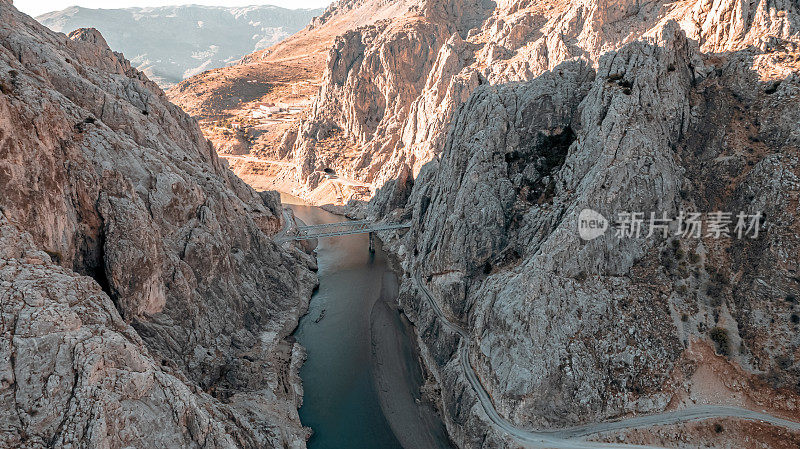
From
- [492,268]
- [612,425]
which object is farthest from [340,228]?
[612,425]

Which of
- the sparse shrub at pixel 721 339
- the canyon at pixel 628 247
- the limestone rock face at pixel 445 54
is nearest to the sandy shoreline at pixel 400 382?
the canyon at pixel 628 247

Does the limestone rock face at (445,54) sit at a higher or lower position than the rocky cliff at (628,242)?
higher

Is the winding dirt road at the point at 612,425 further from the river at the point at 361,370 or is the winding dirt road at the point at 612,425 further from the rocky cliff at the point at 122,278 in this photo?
the rocky cliff at the point at 122,278

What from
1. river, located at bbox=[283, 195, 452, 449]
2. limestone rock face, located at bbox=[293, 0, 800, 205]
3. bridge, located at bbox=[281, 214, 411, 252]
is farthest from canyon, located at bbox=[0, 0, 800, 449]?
bridge, located at bbox=[281, 214, 411, 252]

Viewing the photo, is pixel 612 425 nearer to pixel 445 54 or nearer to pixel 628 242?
pixel 628 242

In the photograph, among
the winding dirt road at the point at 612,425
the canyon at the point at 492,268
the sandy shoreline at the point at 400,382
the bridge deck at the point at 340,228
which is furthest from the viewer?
the bridge deck at the point at 340,228

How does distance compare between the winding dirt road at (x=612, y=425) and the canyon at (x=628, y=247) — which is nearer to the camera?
the winding dirt road at (x=612, y=425)

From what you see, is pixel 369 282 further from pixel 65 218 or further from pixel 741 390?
pixel 741 390

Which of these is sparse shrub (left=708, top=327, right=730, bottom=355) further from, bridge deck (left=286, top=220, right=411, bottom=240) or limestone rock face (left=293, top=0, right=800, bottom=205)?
bridge deck (left=286, top=220, right=411, bottom=240)

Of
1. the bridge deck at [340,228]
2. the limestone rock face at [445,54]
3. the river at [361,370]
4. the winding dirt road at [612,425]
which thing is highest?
the limestone rock face at [445,54]
